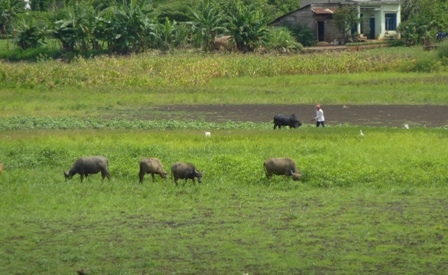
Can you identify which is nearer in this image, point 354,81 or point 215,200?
point 215,200

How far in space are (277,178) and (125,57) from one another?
1272 inches

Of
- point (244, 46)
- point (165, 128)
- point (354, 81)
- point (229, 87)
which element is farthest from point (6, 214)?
point (244, 46)

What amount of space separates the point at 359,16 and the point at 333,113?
3394cm

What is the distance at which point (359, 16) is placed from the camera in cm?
6962

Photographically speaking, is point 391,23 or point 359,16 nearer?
point 359,16

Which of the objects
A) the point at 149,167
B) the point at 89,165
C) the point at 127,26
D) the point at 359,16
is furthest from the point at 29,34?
the point at 149,167

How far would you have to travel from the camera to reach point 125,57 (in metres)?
53.6

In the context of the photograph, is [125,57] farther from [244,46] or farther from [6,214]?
[6,214]

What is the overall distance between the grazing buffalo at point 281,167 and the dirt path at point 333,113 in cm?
1195

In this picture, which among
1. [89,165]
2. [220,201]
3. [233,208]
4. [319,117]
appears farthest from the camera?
[319,117]

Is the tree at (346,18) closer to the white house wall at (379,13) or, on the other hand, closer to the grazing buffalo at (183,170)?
the white house wall at (379,13)

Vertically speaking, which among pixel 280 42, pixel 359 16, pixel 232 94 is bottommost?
pixel 232 94

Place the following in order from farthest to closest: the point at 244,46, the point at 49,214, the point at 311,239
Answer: the point at 244,46 → the point at 49,214 → the point at 311,239

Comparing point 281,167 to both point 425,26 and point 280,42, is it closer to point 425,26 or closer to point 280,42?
point 280,42
